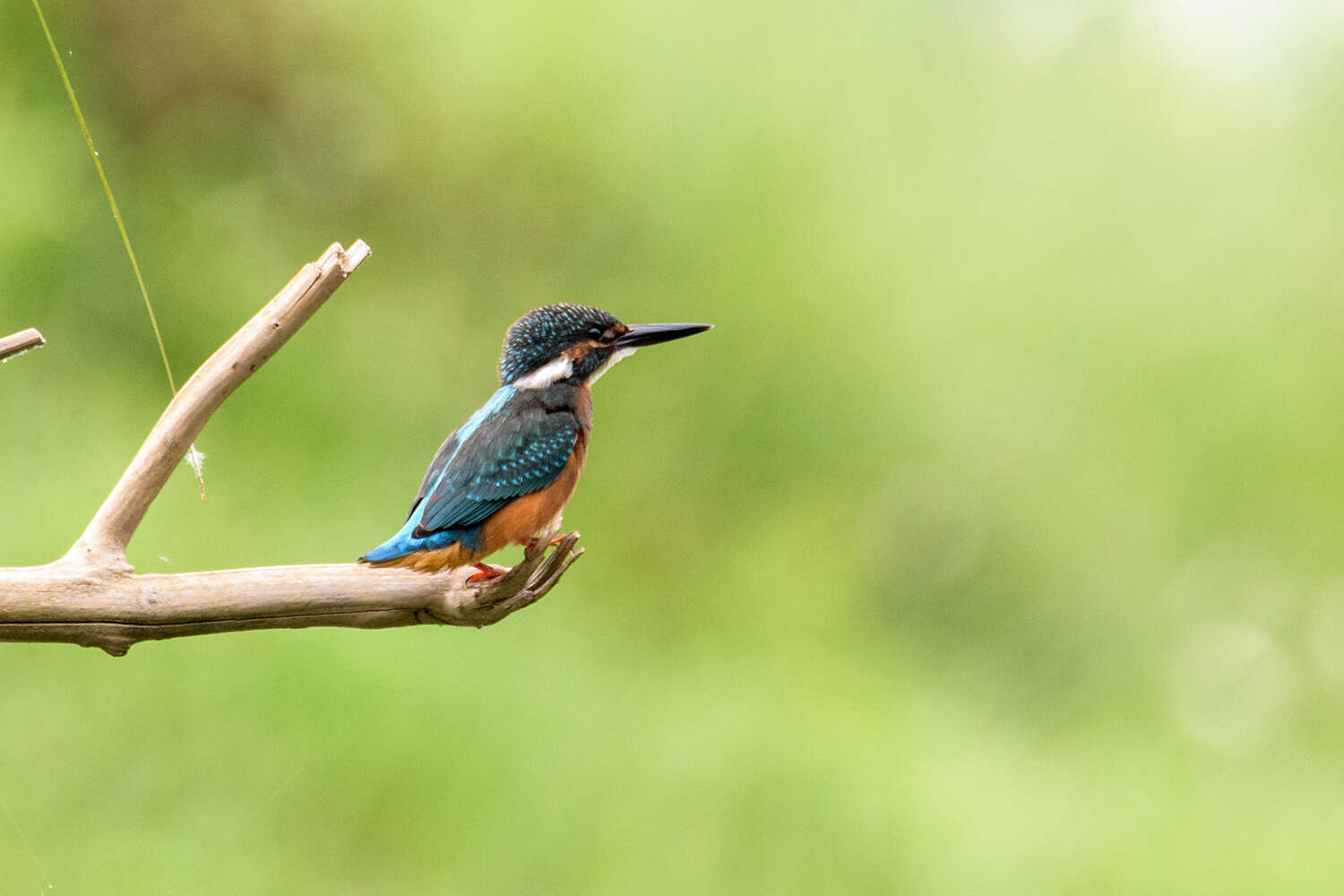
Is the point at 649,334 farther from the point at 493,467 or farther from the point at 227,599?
the point at 227,599

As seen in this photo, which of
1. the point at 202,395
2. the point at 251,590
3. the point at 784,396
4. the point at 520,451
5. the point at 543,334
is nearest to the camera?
the point at 251,590

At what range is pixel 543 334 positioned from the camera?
1.50 m

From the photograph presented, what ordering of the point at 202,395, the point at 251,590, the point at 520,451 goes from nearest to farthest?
the point at 251,590 < the point at 202,395 < the point at 520,451

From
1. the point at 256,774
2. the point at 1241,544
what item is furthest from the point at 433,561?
the point at 1241,544

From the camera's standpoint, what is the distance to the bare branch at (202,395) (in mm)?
1239

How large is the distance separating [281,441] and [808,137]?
184 centimetres

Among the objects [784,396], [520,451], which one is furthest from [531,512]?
[784,396]

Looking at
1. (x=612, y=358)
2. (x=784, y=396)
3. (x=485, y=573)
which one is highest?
(x=612, y=358)

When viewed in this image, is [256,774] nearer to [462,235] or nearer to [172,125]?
[462,235]

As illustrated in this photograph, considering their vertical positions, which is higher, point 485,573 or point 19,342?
point 19,342

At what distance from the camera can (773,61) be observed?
3688 mm

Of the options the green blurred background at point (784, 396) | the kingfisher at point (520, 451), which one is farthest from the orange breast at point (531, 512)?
the green blurred background at point (784, 396)

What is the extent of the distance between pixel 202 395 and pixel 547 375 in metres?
0.42

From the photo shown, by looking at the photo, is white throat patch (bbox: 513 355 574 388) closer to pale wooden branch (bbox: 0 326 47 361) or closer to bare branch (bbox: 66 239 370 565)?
bare branch (bbox: 66 239 370 565)
